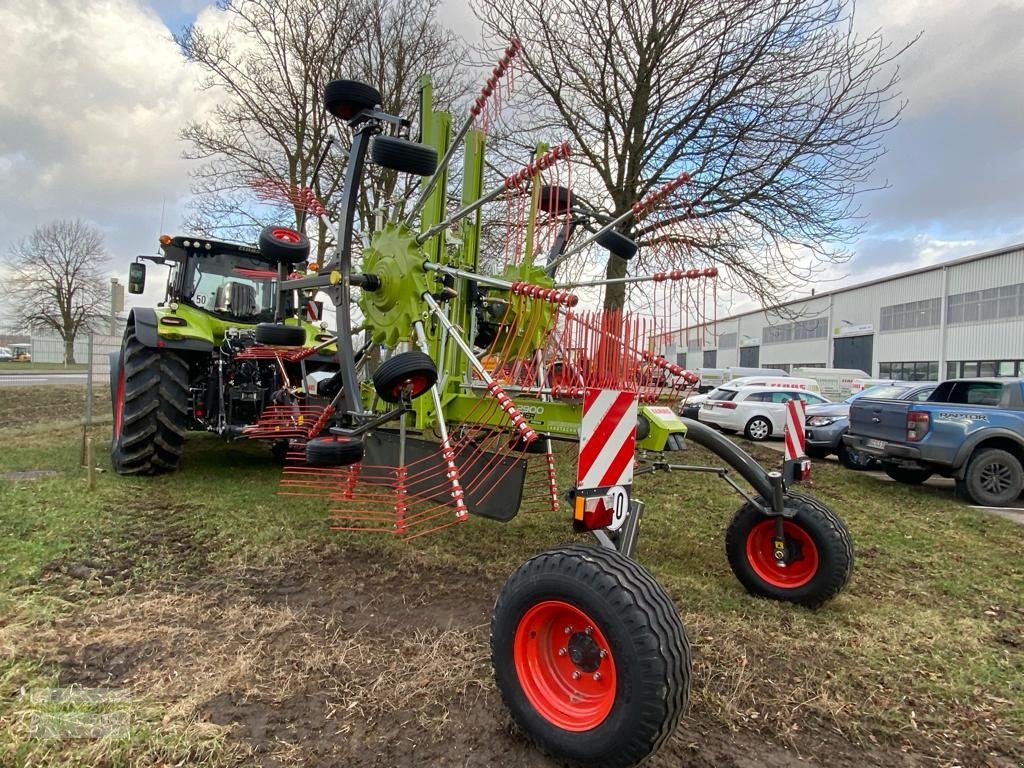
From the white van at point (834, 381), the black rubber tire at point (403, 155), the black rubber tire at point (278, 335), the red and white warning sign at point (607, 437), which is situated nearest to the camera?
the red and white warning sign at point (607, 437)

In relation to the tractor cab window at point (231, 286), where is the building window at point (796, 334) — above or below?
above

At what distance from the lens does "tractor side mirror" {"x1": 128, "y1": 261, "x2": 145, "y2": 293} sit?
7203mm

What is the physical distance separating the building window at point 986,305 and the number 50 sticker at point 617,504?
3499 cm

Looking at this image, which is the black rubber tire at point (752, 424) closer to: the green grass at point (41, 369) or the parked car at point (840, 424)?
the parked car at point (840, 424)

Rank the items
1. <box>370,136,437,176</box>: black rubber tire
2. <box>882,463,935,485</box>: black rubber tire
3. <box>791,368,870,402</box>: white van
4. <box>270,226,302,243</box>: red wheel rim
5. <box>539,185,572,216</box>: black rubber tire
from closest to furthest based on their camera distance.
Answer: <box>370,136,437,176</box>: black rubber tire → <box>539,185,572,216</box>: black rubber tire → <box>270,226,302,243</box>: red wheel rim → <box>882,463,935,485</box>: black rubber tire → <box>791,368,870,402</box>: white van

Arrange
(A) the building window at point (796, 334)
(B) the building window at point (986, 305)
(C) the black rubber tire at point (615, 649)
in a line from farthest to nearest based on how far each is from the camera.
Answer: (A) the building window at point (796, 334) → (B) the building window at point (986, 305) → (C) the black rubber tire at point (615, 649)

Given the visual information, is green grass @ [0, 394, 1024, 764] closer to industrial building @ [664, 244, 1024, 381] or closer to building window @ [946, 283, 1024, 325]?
industrial building @ [664, 244, 1024, 381]

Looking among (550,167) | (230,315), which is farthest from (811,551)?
(230,315)

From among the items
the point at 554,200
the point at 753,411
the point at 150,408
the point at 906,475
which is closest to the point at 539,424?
the point at 554,200

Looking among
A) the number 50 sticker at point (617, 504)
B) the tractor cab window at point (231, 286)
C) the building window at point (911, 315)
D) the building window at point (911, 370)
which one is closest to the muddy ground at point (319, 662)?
the number 50 sticker at point (617, 504)

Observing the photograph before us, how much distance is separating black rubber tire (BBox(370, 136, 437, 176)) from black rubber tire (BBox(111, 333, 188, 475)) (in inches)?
163

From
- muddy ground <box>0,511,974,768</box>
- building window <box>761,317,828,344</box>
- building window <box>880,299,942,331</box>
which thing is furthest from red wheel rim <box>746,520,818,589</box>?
building window <box>761,317,828,344</box>

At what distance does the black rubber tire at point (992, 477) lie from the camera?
761 centimetres

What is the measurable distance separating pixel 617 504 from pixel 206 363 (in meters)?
5.43
